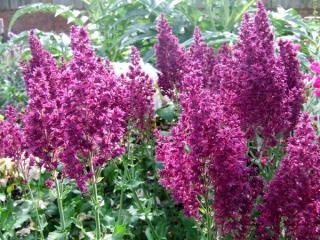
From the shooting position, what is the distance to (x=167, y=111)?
152 inches

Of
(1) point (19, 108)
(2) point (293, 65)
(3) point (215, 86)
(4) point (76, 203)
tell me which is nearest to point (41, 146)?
(4) point (76, 203)

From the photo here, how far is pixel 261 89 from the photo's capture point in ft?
8.31

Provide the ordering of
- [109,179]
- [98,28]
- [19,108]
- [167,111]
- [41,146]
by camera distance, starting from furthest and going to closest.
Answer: [98,28] < [19,108] < [167,111] < [109,179] < [41,146]

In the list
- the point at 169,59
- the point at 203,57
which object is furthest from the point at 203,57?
the point at 169,59

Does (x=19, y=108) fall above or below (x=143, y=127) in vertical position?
below

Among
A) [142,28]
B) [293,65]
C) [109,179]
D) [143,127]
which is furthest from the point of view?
[142,28]

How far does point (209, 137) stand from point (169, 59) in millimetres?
1248

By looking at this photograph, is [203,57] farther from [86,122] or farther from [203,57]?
[86,122]

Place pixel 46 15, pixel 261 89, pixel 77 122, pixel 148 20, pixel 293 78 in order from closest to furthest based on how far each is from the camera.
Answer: pixel 77 122, pixel 261 89, pixel 293 78, pixel 148 20, pixel 46 15

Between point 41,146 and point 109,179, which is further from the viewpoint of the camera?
point 109,179

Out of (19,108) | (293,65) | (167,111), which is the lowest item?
(19,108)

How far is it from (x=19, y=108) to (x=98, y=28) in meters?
2.24

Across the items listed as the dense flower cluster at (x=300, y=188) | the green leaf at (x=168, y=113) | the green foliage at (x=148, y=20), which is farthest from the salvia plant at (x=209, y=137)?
the green foliage at (x=148, y=20)

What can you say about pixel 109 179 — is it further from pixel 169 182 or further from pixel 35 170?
pixel 169 182
